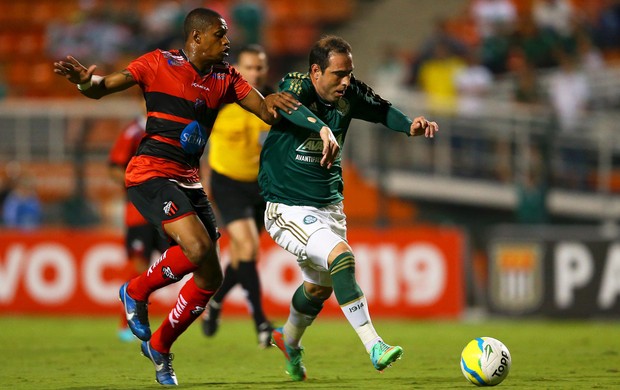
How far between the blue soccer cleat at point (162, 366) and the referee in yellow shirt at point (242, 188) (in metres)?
2.77

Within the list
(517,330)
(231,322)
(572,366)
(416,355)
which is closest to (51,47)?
(231,322)

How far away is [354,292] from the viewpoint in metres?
7.35

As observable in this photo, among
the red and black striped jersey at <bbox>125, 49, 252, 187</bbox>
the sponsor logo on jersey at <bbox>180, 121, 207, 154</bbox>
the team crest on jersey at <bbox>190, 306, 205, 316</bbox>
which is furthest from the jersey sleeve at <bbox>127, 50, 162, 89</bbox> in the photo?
the team crest on jersey at <bbox>190, 306, 205, 316</bbox>

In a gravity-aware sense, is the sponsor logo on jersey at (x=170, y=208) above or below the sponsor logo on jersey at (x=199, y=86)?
below

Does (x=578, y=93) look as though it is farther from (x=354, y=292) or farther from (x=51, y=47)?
(x=354, y=292)

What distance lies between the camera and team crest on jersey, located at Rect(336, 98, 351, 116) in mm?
8008

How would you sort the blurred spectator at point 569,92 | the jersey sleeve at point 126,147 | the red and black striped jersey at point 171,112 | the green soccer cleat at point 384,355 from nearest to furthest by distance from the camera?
1. the green soccer cleat at point 384,355
2. the red and black striped jersey at point 171,112
3. the jersey sleeve at point 126,147
4. the blurred spectator at point 569,92

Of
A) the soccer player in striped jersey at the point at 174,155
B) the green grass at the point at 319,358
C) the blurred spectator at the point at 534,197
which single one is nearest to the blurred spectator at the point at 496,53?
the blurred spectator at the point at 534,197

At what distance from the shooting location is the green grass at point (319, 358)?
25.7 feet

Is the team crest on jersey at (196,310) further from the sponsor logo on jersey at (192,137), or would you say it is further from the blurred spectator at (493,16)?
the blurred spectator at (493,16)

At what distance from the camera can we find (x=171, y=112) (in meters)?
7.69

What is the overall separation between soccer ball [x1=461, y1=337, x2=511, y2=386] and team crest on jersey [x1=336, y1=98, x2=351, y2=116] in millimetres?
1876

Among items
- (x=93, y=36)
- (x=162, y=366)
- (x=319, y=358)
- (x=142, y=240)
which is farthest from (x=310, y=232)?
(x=93, y=36)

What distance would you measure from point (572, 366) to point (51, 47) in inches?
584
